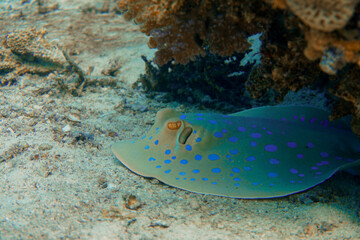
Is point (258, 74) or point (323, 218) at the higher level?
point (258, 74)

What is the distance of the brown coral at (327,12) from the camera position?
5.70 ft

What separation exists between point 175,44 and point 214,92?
265cm

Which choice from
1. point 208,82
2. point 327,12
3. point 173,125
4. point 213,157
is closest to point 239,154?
point 213,157

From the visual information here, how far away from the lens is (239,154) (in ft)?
11.0

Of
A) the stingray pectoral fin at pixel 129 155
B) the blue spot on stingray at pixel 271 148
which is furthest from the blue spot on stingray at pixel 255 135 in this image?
the stingray pectoral fin at pixel 129 155

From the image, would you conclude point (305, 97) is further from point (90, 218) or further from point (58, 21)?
point (58, 21)

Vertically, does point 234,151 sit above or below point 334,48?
below

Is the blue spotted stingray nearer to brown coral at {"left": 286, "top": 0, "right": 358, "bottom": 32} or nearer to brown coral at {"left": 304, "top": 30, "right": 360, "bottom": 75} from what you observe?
brown coral at {"left": 304, "top": 30, "right": 360, "bottom": 75}

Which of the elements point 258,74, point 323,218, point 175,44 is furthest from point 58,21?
point 323,218

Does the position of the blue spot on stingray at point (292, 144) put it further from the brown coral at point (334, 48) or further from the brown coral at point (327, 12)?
the brown coral at point (327, 12)

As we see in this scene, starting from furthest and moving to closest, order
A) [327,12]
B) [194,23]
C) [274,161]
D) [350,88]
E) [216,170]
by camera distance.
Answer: [274,161], [216,170], [194,23], [350,88], [327,12]

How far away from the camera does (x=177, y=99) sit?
19.7 ft

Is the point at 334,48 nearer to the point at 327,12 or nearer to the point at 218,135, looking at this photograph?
Answer: the point at 327,12

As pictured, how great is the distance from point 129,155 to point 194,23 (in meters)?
2.04
